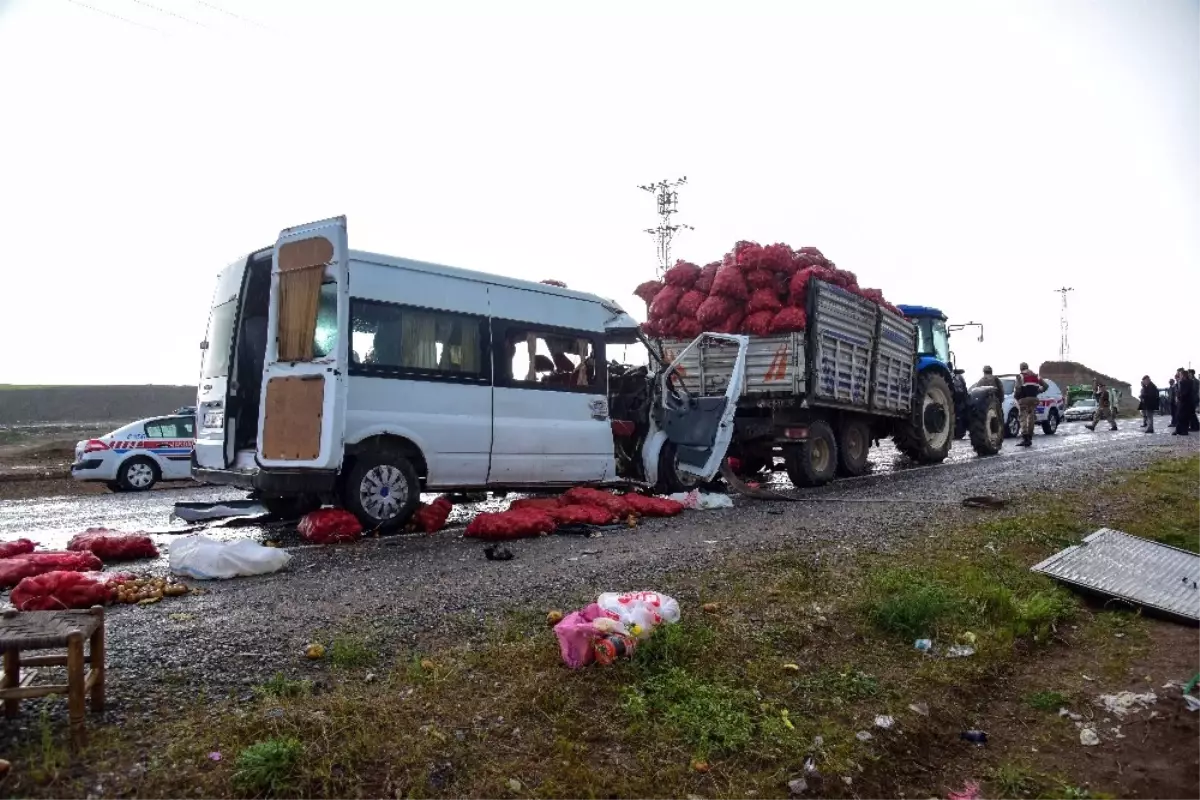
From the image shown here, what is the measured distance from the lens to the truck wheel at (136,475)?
47.0ft

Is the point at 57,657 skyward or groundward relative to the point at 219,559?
skyward

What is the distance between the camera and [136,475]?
14453mm

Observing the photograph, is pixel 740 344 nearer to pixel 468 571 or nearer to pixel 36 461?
pixel 468 571

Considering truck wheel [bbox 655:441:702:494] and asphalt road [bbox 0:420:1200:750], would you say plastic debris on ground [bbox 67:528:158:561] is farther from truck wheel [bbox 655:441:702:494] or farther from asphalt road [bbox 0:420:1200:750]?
truck wheel [bbox 655:441:702:494]

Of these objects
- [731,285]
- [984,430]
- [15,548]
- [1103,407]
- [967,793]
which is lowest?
[967,793]

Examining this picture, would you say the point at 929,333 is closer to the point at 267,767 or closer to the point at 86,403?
the point at 267,767

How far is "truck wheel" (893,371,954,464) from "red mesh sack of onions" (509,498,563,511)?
8.53 m

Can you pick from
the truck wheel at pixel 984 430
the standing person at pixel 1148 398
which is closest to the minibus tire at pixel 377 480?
the truck wheel at pixel 984 430

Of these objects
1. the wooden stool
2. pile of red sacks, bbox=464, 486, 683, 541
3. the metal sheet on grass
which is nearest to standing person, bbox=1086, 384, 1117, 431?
the metal sheet on grass

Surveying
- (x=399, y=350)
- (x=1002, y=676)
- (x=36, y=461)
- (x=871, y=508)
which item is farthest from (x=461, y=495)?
(x=36, y=461)

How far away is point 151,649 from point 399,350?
4.31m

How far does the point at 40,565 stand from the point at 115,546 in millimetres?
875

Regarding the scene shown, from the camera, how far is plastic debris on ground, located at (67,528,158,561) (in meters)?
6.67

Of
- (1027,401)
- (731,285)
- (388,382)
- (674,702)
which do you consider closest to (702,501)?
(731,285)
